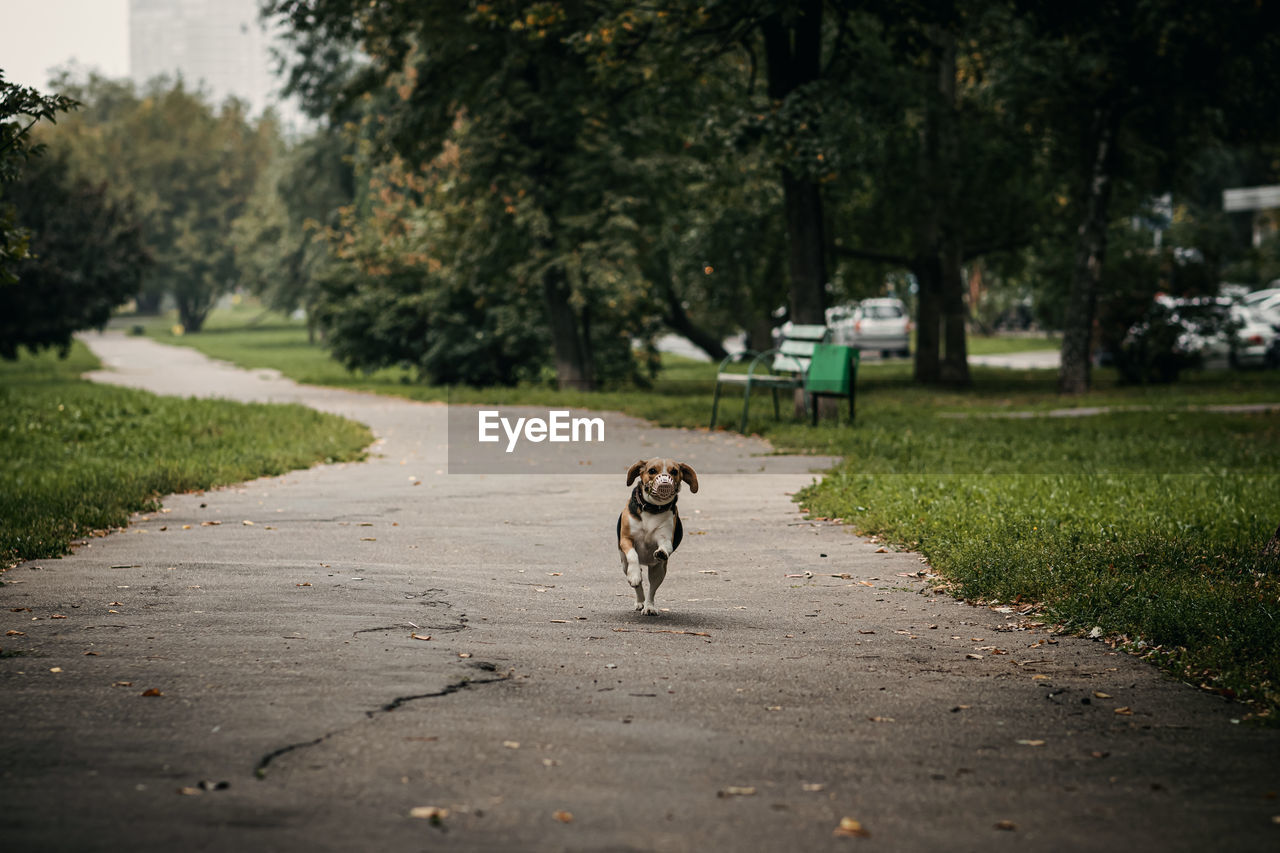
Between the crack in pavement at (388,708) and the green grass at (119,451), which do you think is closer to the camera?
the crack in pavement at (388,708)

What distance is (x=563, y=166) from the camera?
933 inches

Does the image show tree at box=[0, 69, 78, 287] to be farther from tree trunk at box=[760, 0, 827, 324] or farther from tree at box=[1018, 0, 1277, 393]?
tree at box=[1018, 0, 1277, 393]

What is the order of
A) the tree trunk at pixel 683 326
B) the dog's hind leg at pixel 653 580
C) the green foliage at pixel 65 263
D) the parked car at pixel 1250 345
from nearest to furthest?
the dog's hind leg at pixel 653 580 < the parked car at pixel 1250 345 < the tree trunk at pixel 683 326 < the green foliage at pixel 65 263

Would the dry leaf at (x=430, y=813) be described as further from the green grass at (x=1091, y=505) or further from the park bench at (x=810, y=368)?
the park bench at (x=810, y=368)

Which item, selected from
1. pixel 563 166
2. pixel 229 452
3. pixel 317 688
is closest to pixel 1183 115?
pixel 563 166

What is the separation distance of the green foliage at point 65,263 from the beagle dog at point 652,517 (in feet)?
86.6

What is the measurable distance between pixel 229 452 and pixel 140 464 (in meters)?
1.46

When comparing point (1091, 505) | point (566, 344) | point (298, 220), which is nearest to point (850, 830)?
point (1091, 505)

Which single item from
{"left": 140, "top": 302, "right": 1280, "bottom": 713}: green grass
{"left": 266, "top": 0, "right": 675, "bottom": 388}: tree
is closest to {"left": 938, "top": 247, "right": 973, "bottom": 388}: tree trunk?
{"left": 140, "top": 302, "right": 1280, "bottom": 713}: green grass

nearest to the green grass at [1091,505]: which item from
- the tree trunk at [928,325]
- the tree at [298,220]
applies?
the tree trunk at [928,325]

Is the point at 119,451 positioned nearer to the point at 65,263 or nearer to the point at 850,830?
the point at 850,830

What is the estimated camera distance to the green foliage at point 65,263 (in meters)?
30.9

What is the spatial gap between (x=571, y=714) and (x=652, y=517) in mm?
1574

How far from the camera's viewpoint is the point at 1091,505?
384 inches
